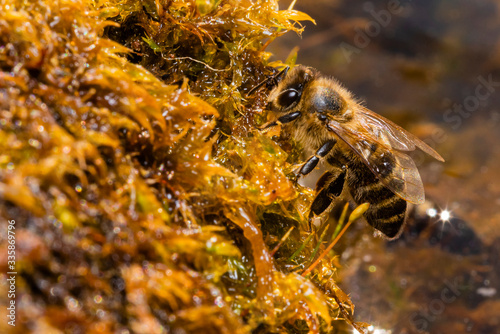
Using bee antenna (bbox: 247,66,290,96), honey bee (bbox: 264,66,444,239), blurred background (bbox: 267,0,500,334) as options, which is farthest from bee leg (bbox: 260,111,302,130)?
blurred background (bbox: 267,0,500,334)

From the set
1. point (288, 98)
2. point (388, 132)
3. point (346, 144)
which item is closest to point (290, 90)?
point (288, 98)

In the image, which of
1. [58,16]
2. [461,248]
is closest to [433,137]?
[461,248]

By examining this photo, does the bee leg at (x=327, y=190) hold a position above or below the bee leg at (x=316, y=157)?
below

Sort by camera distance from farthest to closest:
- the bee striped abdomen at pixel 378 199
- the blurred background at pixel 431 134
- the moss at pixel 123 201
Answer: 1. the blurred background at pixel 431 134
2. the bee striped abdomen at pixel 378 199
3. the moss at pixel 123 201

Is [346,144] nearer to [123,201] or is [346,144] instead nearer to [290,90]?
A: [290,90]

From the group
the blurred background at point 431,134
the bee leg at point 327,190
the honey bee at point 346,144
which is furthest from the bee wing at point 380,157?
the blurred background at point 431,134

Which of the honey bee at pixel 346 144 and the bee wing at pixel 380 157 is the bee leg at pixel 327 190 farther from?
the bee wing at pixel 380 157
